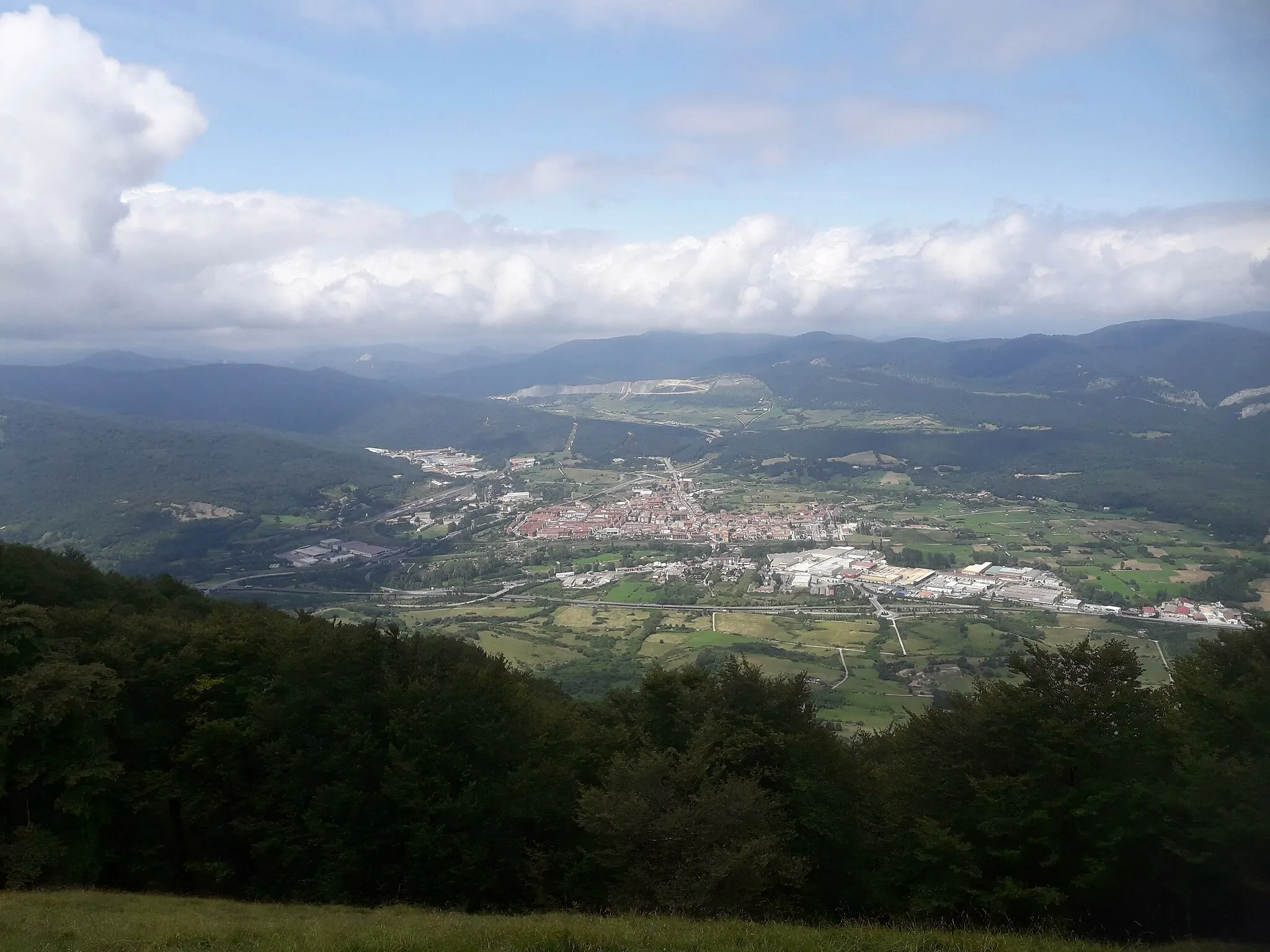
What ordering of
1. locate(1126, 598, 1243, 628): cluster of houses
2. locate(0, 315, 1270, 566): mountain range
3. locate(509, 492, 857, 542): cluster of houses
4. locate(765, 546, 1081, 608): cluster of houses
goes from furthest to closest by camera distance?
locate(0, 315, 1270, 566): mountain range → locate(509, 492, 857, 542): cluster of houses → locate(765, 546, 1081, 608): cluster of houses → locate(1126, 598, 1243, 628): cluster of houses

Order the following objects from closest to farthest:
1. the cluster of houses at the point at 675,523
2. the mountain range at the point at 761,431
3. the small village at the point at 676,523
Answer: the small village at the point at 676,523
the cluster of houses at the point at 675,523
the mountain range at the point at 761,431

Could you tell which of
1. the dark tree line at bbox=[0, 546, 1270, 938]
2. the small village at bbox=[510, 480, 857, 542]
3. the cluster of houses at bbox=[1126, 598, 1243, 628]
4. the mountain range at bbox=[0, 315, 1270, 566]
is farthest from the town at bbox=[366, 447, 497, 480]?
the dark tree line at bbox=[0, 546, 1270, 938]

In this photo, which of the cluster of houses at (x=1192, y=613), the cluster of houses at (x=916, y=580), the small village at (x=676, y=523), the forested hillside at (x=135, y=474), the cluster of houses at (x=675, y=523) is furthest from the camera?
the forested hillside at (x=135, y=474)

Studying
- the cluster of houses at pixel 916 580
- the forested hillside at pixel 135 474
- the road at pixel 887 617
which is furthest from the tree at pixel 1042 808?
the forested hillside at pixel 135 474

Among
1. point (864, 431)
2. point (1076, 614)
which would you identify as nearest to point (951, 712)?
point (1076, 614)

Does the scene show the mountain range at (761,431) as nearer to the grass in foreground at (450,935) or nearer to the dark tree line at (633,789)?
the dark tree line at (633,789)

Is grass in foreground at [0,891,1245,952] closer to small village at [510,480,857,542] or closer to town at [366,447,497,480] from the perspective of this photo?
small village at [510,480,857,542]

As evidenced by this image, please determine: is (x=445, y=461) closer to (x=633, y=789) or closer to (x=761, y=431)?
(x=761, y=431)
